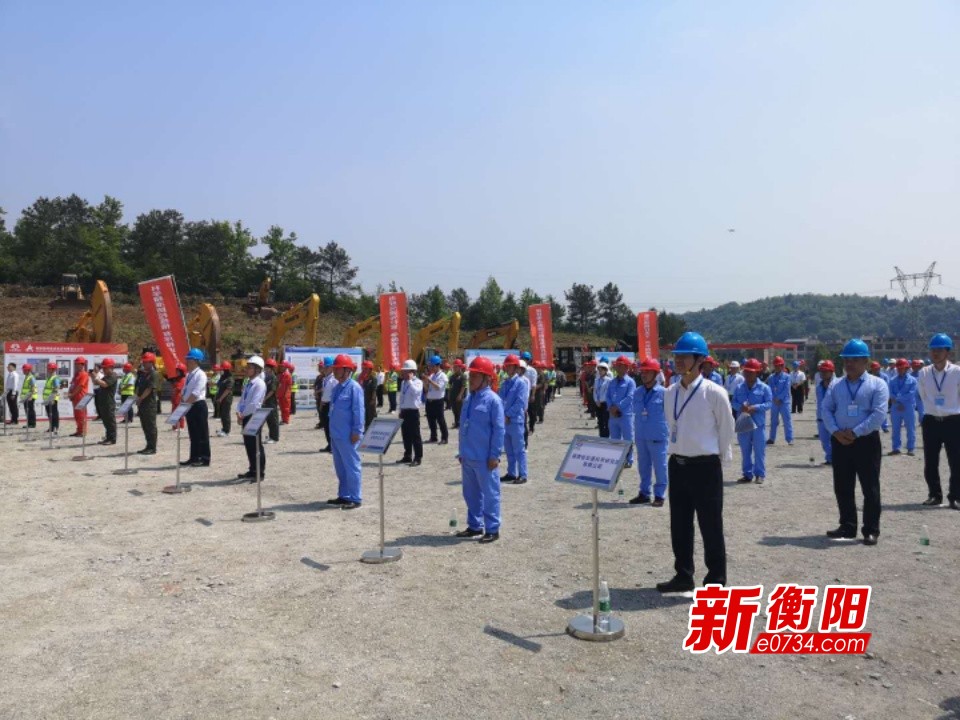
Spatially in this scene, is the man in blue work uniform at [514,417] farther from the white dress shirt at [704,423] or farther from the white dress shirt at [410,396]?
the white dress shirt at [704,423]

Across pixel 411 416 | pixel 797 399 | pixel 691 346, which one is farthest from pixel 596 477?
pixel 797 399

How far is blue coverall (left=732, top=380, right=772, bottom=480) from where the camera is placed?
10945mm

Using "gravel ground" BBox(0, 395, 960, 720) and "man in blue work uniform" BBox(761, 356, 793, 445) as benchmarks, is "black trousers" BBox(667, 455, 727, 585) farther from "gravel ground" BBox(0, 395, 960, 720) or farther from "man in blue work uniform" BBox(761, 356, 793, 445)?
"man in blue work uniform" BBox(761, 356, 793, 445)

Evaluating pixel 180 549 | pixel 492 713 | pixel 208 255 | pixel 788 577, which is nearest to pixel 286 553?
pixel 180 549

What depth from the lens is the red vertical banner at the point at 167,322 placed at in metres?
20.1

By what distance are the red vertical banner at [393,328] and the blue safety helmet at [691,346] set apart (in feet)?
67.6

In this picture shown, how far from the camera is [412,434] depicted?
13.4 meters

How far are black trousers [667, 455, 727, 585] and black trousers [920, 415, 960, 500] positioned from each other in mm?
4819

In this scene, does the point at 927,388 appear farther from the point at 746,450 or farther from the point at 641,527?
the point at 641,527

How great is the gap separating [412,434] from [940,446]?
8.42 m

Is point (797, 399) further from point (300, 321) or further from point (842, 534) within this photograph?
point (300, 321)

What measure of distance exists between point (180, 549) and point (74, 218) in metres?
80.3

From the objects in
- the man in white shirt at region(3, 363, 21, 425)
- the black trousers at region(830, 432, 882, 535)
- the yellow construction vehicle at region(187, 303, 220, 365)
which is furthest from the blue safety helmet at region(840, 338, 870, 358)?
the yellow construction vehicle at region(187, 303, 220, 365)

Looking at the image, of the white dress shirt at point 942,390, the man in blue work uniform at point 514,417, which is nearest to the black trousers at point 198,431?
the man in blue work uniform at point 514,417
